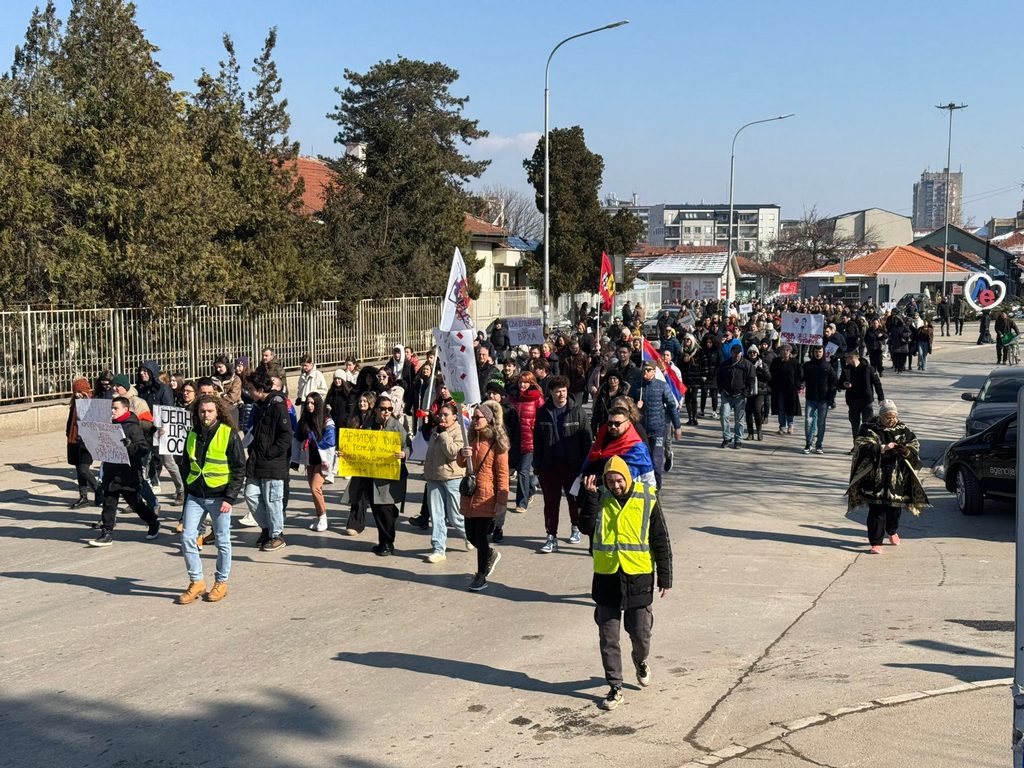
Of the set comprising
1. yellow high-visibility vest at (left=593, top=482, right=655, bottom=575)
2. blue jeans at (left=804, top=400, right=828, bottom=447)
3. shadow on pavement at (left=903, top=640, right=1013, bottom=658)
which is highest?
yellow high-visibility vest at (left=593, top=482, right=655, bottom=575)

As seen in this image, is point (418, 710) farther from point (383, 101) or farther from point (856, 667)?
point (383, 101)

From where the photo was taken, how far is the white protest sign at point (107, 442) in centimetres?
1148

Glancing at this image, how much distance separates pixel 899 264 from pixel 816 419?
61180 mm

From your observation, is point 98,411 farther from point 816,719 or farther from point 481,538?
point 816,719

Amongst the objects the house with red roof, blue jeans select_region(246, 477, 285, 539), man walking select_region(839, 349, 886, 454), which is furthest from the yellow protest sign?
the house with red roof

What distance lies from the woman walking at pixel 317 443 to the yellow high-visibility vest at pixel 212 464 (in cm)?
294

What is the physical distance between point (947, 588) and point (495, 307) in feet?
98.4

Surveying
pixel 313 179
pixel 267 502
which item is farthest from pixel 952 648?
pixel 313 179

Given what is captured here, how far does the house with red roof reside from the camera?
238 ft

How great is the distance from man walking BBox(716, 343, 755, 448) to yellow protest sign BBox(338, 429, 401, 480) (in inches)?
333

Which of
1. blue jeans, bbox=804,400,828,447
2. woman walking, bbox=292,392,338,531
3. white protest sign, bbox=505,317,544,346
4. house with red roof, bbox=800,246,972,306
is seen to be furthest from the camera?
house with red roof, bbox=800,246,972,306

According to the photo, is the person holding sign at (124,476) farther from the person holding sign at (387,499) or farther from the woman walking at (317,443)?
the person holding sign at (387,499)

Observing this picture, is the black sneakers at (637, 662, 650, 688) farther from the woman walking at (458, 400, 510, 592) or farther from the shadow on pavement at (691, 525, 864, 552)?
the shadow on pavement at (691, 525, 864, 552)

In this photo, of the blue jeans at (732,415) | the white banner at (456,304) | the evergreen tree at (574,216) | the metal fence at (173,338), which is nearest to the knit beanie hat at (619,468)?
the white banner at (456,304)
